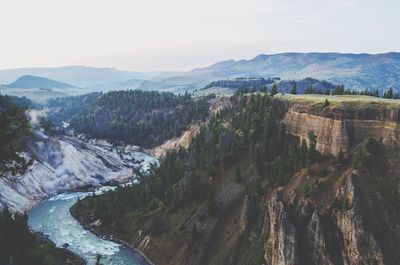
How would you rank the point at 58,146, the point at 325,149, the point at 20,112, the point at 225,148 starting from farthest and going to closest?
the point at 58,146 → the point at 225,148 → the point at 325,149 → the point at 20,112

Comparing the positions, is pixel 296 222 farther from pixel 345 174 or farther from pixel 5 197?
pixel 5 197

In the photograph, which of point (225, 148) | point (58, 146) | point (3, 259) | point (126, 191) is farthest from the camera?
point (58, 146)

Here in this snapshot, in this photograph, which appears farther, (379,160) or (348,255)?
(379,160)

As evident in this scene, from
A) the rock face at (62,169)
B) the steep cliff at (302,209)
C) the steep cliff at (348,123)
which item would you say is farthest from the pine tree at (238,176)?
the rock face at (62,169)

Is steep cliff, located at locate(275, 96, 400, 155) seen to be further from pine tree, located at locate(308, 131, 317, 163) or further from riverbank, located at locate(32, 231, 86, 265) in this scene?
riverbank, located at locate(32, 231, 86, 265)

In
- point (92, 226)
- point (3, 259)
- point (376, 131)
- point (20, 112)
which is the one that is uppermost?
point (20, 112)

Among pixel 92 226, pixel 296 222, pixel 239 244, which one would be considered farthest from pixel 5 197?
pixel 296 222
